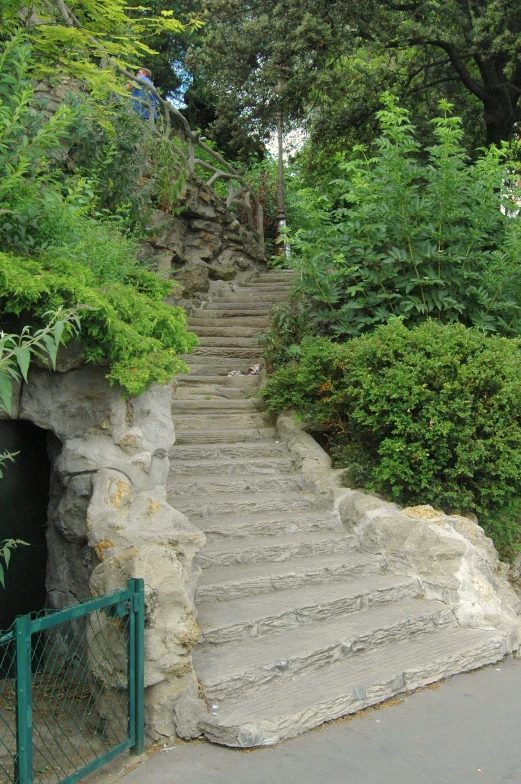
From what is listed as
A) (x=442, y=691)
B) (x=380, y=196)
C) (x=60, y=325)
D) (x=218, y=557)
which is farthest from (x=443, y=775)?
(x=380, y=196)

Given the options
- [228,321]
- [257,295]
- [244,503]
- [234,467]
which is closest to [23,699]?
[244,503]

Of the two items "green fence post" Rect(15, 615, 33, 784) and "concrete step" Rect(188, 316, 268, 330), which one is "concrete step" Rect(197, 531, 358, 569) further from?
"concrete step" Rect(188, 316, 268, 330)

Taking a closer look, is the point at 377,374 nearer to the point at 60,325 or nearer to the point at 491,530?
the point at 491,530

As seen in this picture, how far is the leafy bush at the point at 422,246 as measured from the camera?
7906mm

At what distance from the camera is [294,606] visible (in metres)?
5.38

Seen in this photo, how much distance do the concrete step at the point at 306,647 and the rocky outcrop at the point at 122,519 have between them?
0.31 meters

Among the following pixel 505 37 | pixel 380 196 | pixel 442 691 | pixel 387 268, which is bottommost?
pixel 442 691

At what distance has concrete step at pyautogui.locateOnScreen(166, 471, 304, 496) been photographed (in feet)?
22.6

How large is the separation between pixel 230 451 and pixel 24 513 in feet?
8.13

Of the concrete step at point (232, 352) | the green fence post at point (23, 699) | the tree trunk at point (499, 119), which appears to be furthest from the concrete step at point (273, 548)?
the tree trunk at point (499, 119)

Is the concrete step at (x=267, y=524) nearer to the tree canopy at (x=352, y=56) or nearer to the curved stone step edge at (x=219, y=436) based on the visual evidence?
the curved stone step edge at (x=219, y=436)

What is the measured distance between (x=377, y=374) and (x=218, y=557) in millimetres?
2320

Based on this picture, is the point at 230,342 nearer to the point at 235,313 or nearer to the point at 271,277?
the point at 235,313

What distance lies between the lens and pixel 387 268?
8.18 metres
